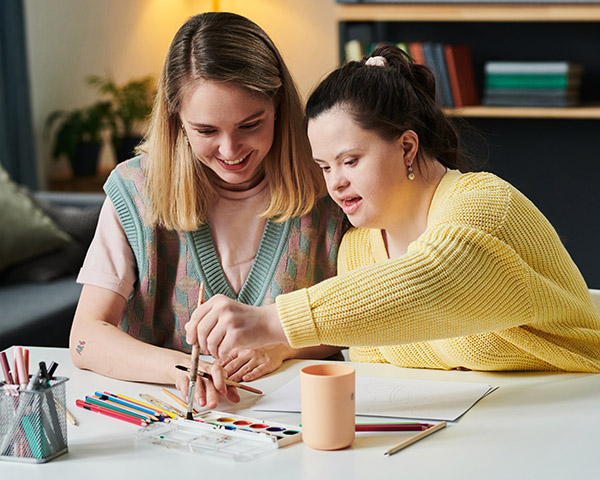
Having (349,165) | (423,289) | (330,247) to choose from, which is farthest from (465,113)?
(423,289)

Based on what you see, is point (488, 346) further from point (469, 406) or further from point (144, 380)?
point (144, 380)

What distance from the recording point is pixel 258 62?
160 cm

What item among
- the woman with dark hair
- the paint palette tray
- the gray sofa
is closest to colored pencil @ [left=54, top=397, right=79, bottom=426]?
the paint palette tray

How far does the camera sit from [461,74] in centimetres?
358

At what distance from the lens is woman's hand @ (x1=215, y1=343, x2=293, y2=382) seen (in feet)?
4.90

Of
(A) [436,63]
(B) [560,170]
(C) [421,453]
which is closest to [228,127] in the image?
(C) [421,453]

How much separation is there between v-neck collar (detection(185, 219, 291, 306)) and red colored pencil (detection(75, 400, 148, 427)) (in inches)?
17.2

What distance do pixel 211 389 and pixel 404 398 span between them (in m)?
0.30

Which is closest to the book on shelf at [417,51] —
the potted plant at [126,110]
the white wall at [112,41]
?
the white wall at [112,41]

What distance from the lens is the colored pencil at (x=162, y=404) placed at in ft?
4.31

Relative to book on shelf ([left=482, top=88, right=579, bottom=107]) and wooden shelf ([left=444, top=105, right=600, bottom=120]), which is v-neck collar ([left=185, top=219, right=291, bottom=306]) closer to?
wooden shelf ([left=444, top=105, right=600, bottom=120])

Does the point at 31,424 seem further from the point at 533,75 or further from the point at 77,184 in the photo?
the point at 77,184

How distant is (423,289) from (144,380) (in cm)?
53

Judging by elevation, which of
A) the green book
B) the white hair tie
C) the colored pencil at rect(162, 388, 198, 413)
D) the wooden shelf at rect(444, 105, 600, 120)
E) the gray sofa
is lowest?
the gray sofa
